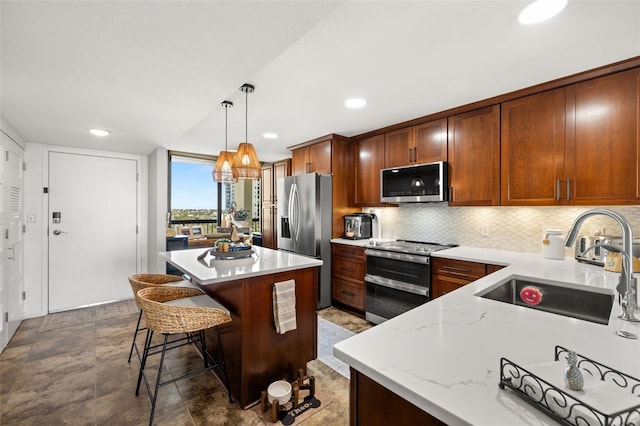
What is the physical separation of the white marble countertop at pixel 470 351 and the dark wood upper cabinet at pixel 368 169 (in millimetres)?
2487

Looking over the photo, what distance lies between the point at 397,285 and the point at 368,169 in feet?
5.09

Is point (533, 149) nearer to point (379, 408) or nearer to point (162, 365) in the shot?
point (379, 408)

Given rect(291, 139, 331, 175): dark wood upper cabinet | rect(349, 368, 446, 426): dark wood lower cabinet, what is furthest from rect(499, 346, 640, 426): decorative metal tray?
rect(291, 139, 331, 175): dark wood upper cabinet

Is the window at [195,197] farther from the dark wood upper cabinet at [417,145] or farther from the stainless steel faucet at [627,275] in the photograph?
the stainless steel faucet at [627,275]

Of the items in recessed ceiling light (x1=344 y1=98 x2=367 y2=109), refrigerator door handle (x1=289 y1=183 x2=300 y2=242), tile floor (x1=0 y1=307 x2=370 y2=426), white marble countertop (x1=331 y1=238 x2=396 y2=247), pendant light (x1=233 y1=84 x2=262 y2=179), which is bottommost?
tile floor (x1=0 y1=307 x2=370 y2=426)

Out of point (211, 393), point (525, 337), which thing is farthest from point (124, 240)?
point (525, 337)

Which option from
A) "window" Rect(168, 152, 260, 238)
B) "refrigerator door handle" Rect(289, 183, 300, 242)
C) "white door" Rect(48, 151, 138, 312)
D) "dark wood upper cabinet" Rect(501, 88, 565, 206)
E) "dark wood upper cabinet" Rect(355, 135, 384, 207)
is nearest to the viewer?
"dark wood upper cabinet" Rect(501, 88, 565, 206)

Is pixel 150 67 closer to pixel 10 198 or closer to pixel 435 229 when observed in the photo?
pixel 10 198

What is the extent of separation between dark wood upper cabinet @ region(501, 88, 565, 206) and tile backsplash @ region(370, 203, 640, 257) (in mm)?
316

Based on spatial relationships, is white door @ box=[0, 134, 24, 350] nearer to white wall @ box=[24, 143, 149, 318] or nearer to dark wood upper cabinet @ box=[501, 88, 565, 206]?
white wall @ box=[24, 143, 149, 318]

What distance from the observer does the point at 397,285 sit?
9.87 feet

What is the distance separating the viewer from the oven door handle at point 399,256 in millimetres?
2803

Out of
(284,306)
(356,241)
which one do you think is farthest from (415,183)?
(284,306)

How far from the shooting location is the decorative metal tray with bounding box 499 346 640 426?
1.70 ft
